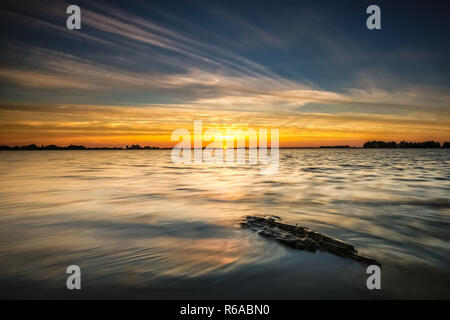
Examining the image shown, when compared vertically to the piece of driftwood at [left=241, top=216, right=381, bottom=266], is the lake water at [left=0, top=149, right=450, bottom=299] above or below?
below

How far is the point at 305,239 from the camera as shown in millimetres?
5473

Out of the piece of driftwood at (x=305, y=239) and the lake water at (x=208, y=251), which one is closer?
the lake water at (x=208, y=251)

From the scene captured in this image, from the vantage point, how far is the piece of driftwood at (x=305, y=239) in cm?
491

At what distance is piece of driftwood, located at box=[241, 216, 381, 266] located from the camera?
491 centimetres

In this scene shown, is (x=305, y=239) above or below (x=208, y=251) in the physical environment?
above

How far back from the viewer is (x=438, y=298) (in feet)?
11.8

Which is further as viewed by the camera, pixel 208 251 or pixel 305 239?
pixel 305 239

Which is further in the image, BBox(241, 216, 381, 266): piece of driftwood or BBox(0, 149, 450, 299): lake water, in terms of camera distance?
BBox(241, 216, 381, 266): piece of driftwood

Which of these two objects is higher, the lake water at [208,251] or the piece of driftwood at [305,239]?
the piece of driftwood at [305,239]

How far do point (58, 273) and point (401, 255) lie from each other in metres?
6.83

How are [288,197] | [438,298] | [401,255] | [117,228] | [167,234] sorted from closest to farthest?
1. [438,298]
2. [401,255]
3. [167,234]
4. [117,228]
5. [288,197]
